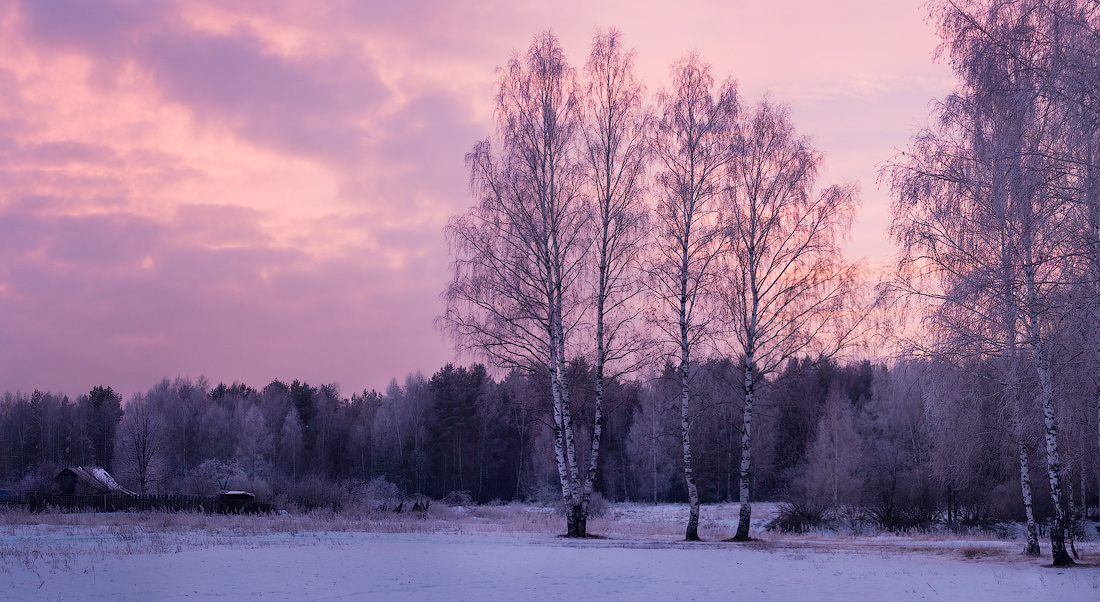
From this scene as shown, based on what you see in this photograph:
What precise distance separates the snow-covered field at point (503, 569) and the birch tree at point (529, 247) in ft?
18.3

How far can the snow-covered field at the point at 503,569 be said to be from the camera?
12.1m

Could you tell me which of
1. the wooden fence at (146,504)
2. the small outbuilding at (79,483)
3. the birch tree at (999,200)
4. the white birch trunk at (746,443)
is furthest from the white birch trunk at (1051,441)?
the small outbuilding at (79,483)

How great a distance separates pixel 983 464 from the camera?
1299 inches

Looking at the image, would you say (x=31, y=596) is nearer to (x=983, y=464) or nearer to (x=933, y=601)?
(x=933, y=601)

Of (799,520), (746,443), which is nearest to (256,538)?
(746,443)

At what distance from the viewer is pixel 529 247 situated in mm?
24125

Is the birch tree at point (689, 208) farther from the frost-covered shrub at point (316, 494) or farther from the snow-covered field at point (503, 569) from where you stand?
the frost-covered shrub at point (316, 494)

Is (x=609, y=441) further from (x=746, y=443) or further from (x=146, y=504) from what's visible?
(x=746, y=443)

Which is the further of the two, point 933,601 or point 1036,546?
point 1036,546

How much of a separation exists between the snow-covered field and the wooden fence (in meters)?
13.5

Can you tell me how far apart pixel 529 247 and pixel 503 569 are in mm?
11444

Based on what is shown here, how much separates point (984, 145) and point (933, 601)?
31.9 feet

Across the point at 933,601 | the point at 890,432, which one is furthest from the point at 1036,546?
the point at 890,432

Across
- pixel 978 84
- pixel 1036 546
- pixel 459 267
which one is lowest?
pixel 1036 546
